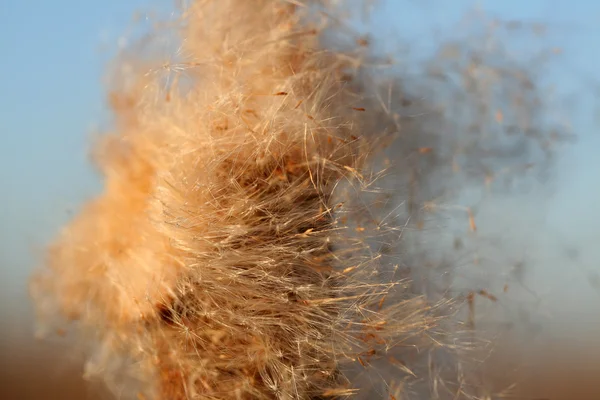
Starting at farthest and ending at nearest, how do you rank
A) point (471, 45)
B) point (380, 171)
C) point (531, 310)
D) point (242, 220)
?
point (531, 310), point (471, 45), point (380, 171), point (242, 220)

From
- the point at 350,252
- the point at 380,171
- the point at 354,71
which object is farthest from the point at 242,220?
the point at 354,71

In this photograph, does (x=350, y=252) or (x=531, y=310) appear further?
(x=531, y=310)

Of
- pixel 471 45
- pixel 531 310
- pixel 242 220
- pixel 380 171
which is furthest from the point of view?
pixel 531 310

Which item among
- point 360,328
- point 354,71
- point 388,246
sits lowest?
point 360,328

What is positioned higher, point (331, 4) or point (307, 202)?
point (331, 4)

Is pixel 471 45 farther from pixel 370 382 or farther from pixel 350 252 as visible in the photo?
pixel 370 382

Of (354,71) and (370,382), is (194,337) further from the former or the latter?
A: (354,71)

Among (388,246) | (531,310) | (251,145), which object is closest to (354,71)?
(251,145)
